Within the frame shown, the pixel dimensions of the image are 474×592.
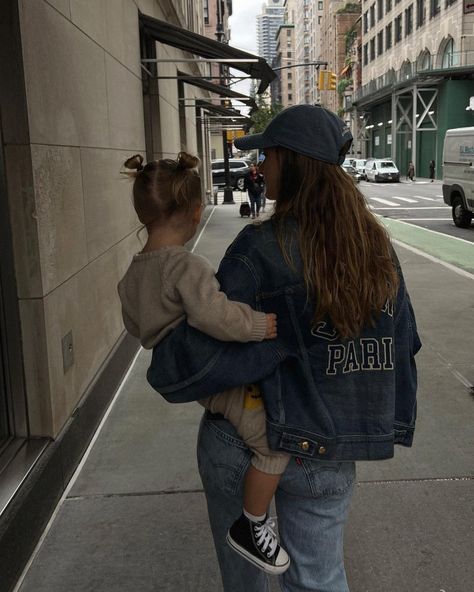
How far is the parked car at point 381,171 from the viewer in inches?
1831

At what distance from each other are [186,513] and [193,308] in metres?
2.12

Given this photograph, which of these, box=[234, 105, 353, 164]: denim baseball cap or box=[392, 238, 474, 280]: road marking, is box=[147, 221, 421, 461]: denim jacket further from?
box=[392, 238, 474, 280]: road marking

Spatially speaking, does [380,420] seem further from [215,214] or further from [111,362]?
[215,214]

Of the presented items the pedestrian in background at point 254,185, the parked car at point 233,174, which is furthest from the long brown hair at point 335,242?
the parked car at point 233,174

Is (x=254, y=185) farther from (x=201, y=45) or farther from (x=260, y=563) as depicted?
(x=260, y=563)

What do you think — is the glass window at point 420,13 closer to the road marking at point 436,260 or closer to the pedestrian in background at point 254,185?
the pedestrian in background at point 254,185

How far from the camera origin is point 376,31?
6694 centimetres

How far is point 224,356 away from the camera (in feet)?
5.79

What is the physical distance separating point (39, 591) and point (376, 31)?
2825 inches

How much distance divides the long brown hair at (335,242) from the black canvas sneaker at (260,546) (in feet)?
2.10

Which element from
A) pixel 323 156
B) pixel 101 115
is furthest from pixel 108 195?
pixel 323 156

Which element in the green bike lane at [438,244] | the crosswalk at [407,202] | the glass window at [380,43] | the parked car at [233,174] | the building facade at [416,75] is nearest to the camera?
the green bike lane at [438,244]

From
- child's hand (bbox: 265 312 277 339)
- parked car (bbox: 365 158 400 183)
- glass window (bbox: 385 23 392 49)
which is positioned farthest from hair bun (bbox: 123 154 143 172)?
glass window (bbox: 385 23 392 49)

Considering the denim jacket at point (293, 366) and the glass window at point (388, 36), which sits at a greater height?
the glass window at point (388, 36)
